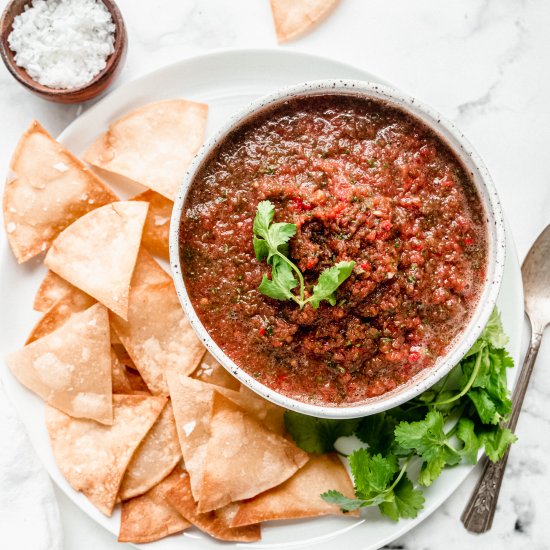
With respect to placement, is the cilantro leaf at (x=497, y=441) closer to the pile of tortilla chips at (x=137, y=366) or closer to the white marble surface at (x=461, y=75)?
the white marble surface at (x=461, y=75)

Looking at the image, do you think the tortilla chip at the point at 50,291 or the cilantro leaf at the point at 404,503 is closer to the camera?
the cilantro leaf at the point at 404,503

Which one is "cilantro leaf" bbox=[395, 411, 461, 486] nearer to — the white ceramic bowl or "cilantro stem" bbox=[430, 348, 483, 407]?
"cilantro stem" bbox=[430, 348, 483, 407]

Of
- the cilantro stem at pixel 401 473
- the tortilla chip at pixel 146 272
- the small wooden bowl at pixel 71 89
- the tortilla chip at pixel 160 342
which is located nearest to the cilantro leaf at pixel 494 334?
the cilantro stem at pixel 401 473

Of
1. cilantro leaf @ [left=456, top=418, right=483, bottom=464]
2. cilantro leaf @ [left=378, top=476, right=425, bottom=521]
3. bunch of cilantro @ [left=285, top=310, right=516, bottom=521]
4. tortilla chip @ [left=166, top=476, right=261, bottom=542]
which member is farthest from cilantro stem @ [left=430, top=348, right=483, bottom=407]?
tortilla chip @ [left=166, top=476, right=261, bottom=542]

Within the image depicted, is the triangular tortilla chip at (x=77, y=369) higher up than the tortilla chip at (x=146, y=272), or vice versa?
the tortilla chip at (x=146, y=272)

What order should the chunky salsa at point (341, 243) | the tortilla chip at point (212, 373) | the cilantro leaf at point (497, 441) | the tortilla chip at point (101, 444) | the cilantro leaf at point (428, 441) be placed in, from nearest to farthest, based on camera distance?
the chunky salsa at point (341, 243), the cilantro leaf at point (428, 441), the cilantro leaf at point (497, 441), the tortilla chip at point (101, 444), the tortilla chip at point (212, 373)

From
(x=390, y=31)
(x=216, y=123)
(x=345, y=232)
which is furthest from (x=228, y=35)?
(x=345, y=232)

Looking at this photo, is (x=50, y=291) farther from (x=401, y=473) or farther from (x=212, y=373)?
(x=401, y=473)
